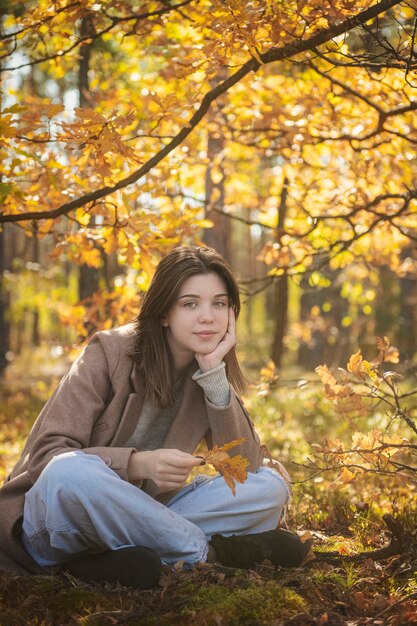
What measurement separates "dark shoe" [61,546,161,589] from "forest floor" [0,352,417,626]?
4cm

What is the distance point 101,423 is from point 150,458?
1.31 ft

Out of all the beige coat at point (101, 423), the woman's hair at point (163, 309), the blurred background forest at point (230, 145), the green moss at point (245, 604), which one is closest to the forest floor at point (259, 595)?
the green moss at point (245, 604)

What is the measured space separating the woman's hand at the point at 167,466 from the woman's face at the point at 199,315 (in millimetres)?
595

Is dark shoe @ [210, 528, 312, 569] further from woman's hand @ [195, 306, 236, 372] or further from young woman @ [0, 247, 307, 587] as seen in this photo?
woman's hand @ [195, 306, 236, 372]

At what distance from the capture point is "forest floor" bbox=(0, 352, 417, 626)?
231 centimetres

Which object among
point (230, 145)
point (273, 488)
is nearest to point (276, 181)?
point (230, 145)

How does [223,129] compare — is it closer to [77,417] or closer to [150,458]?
[77,417]

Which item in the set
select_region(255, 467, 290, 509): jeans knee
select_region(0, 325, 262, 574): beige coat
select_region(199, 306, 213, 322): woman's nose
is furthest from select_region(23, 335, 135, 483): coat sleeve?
select_region(255, 467, 290, 509): jeans knee

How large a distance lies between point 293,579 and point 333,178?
325 centimetres

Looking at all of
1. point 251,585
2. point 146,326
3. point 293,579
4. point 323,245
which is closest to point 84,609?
point 251,585

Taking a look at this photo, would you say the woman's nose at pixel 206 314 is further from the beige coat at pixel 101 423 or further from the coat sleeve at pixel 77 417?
the coat sleeve at pixel 77 417

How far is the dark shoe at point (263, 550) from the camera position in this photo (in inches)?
111

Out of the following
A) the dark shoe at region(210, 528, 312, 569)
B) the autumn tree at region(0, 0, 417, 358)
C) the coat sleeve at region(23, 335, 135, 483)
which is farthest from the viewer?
the autumn tree at region(0, 0, 417, 358)

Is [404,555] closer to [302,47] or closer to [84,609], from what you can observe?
[84,609]
